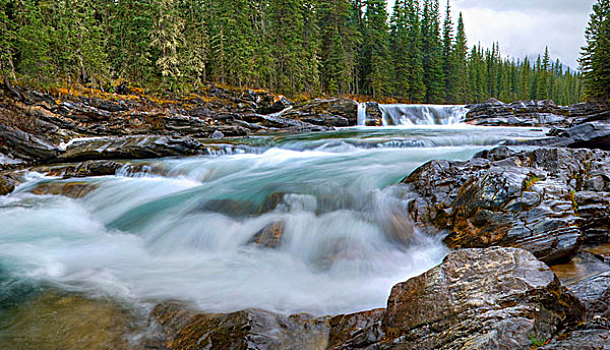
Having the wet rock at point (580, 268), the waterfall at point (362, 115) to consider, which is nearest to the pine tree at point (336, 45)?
the waterfall at point (362, 115)

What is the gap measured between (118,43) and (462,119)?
30.9 metres

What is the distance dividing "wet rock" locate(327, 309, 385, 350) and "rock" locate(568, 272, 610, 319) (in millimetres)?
1606

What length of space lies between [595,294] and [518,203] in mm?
2054

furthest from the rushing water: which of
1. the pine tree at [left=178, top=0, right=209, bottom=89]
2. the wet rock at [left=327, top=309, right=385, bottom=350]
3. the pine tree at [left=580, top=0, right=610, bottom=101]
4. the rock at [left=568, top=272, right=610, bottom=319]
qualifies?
the pine tree at [left=580, top=0, right=610, bottom=101]

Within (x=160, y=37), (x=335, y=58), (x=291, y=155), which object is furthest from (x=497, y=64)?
(x=291, y=155)

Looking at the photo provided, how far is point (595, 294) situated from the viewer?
2691 mm

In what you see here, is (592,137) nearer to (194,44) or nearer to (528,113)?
(528,113)

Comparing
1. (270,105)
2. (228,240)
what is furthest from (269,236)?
(270,105)

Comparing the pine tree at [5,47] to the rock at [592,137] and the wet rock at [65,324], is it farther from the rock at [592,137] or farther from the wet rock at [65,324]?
the rock at [592,137]

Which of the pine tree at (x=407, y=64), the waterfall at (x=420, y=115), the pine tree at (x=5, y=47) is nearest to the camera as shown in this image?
the pine tree at (x=5, y=47)

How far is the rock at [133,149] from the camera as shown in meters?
11.9

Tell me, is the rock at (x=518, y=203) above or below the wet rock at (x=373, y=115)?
below

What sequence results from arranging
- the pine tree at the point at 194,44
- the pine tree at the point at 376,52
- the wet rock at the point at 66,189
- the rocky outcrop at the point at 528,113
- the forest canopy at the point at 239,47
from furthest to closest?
1. the pine tree at the point at 376,52
2. the pine tree at the point at 194,44
3. the rocky outcrop at the point at 528,113
4. the forest canopy at the point at 239,47
5. the wet rock at the point at 66,189

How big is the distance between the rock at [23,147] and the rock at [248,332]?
1198 centimetres
